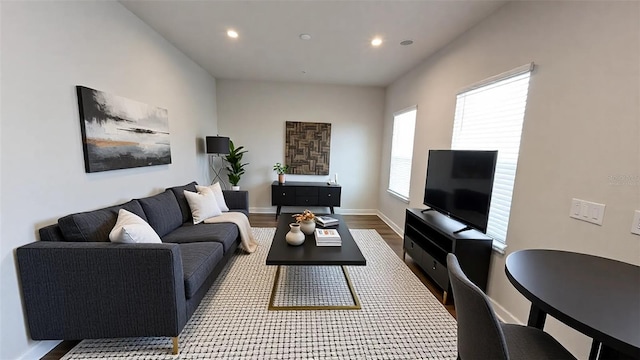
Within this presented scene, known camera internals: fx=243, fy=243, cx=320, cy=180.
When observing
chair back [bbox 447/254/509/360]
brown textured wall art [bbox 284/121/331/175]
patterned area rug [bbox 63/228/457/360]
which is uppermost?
brown textured wall art [bbox 284/121/331/175]

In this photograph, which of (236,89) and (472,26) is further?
(236,89)

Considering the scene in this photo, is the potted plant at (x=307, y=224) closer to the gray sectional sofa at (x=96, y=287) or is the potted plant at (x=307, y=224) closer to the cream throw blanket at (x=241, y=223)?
the cream throw blanket at (x=241, y=223)

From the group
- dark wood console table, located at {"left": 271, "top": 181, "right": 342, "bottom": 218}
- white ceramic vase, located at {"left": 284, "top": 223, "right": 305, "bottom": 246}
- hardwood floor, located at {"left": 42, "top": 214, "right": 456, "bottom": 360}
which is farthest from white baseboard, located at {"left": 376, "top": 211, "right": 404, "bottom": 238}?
white ceramic vase, located at {"left": 284, "top": 223, "right": 305, "bottom": 246}

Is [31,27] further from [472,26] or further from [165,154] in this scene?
[472,26]

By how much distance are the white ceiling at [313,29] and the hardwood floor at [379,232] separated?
264cm

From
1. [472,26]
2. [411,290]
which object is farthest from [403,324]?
A: [472,26]

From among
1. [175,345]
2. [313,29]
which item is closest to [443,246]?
[175,345]

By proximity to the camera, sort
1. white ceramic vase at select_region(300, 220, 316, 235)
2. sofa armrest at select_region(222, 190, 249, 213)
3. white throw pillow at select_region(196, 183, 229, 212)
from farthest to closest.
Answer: sofa armrest at select_region(222, 190, 249, 213) < white throw pillow at select_region(196, 183, 229, 212) < white ceramic vase at select_region(300, 220, 316, 235)

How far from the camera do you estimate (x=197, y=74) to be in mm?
3881

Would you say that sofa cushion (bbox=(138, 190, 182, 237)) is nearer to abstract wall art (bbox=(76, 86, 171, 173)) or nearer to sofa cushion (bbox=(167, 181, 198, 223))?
sofa cushion (bbox=(167, 181, 198, 223))

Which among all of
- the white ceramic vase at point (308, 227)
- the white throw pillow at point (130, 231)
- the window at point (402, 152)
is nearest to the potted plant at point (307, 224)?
the white ceramic vase at point (308, 227)

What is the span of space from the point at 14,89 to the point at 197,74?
8.89 feet

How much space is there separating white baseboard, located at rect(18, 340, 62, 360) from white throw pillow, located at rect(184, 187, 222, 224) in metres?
1.40

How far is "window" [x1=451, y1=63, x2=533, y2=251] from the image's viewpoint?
199 centimetres
